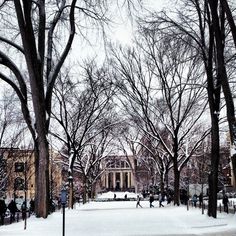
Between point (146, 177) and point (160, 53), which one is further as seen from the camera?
point (146, 177)

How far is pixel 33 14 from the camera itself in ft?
85.8

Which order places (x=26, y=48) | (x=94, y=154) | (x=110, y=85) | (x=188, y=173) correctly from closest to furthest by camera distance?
(x=26, y=48)
(x=110, y=85)
(x=94, y=154)
(x=188, y=173)

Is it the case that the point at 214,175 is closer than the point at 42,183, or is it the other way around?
the point at 42,183

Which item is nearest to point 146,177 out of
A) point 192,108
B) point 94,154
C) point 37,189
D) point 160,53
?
point 94,154

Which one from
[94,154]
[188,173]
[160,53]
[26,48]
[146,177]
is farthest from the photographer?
[146,177]

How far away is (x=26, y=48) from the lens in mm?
22328

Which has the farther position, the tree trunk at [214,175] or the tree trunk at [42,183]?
the tree trunk at [214,175]

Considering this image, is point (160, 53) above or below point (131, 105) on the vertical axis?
above

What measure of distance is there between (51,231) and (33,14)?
1170cm

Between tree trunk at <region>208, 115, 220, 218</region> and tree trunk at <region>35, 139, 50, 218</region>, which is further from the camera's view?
tree trunk at <region>208, 115, 220, 218</region>

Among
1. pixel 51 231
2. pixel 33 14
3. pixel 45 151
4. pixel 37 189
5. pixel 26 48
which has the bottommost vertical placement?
pixel 51 231

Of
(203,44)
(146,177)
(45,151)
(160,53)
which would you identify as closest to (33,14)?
(45,151)

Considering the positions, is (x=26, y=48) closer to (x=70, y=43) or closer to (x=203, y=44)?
(x=70, y=43)

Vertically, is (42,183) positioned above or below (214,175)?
below
